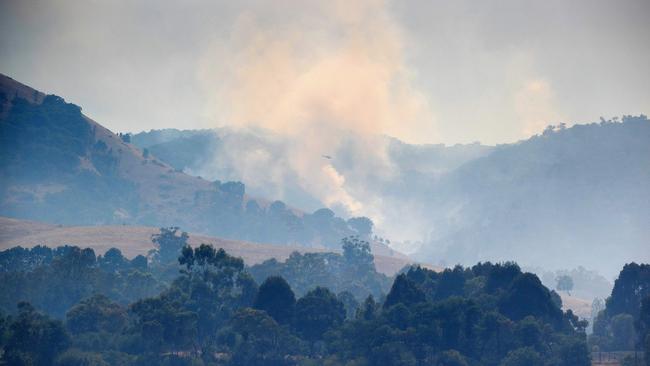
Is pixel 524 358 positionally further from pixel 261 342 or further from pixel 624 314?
pixel 624 314

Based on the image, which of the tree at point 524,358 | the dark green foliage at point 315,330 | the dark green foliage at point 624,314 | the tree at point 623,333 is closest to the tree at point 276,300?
the dark green foliage at point 315,330

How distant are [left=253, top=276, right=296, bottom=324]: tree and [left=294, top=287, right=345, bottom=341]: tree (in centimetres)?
185

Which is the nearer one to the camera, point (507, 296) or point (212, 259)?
point (507, 296)

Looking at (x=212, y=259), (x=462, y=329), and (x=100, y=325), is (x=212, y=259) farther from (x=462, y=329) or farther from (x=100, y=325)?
(x=462, y=329)

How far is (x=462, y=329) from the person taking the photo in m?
163

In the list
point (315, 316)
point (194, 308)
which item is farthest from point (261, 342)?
point (194, 308)

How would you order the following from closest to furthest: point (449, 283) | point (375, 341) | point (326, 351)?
1. point (375, 341)
2. point (326, 351)
3. point (449, 283)

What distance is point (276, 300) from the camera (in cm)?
17662

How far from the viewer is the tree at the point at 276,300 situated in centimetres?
17475

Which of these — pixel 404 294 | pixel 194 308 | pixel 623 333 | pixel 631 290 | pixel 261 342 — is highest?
pixel 631 290

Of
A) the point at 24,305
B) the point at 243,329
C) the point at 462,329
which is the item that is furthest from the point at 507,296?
the point at 24,305

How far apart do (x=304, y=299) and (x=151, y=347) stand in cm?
3089

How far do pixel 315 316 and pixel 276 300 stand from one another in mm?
8739

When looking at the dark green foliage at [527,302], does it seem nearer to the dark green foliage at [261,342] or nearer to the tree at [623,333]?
the tree at [623,333]
